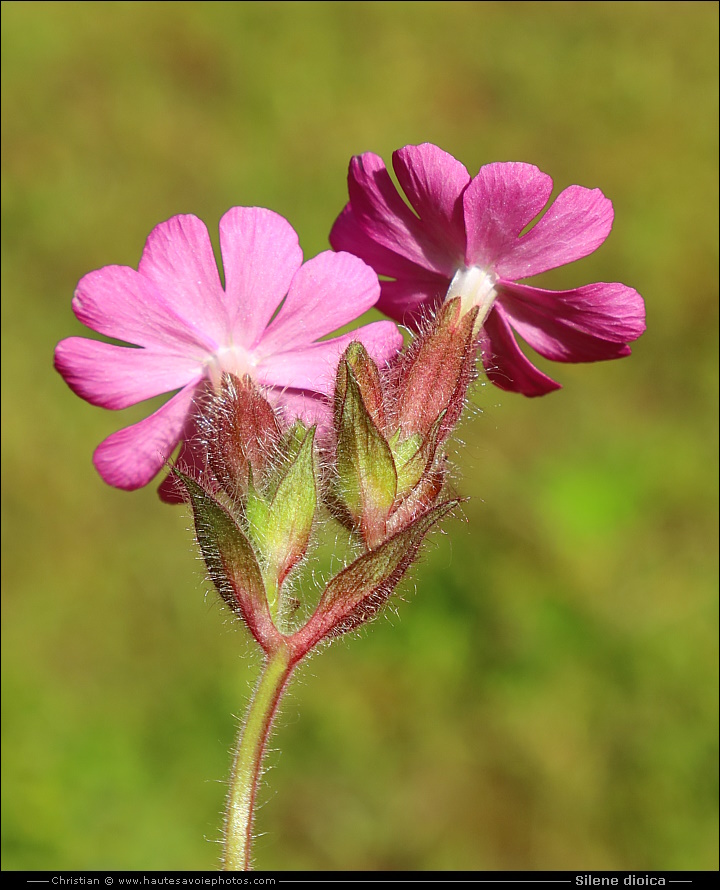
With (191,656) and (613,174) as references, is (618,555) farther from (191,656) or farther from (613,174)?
(613,174)

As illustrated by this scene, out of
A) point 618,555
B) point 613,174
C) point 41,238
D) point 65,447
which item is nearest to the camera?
point 618,555

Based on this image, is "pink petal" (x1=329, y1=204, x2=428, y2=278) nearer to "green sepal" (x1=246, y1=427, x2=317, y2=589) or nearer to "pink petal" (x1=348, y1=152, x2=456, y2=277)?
"pink petal" (x1=348, y1=152, x2=456, y2=277)

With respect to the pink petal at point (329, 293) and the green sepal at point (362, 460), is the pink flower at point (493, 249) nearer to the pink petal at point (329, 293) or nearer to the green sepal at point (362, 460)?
the pink petal at point (329, 293)

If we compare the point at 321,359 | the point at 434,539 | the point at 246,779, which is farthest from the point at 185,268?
the point at 434,539

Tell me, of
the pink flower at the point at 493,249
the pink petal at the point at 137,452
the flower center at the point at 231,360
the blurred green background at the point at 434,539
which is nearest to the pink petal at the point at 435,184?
the pink flower at the point at 493,249

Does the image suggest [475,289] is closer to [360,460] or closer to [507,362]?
[507,362]

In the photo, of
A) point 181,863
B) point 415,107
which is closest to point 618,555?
point 181,863
